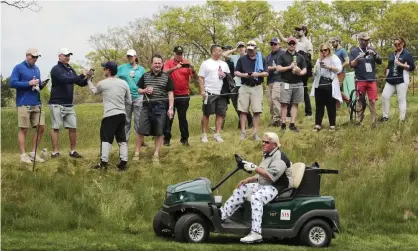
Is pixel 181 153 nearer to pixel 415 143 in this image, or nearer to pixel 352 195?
pixel 352 195

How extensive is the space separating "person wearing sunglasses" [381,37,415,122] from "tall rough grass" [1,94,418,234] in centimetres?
33

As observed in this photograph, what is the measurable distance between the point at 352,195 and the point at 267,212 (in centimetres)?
301

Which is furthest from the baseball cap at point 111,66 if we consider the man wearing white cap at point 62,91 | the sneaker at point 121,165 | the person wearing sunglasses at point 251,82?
the person wearing sunglasses at point 251,82

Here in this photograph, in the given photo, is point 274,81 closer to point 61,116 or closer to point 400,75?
point 400,75

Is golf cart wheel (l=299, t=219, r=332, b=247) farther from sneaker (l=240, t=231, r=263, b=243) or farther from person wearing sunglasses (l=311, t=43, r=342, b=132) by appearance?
person wearing sunglasses (l=311, t=43, r=342, b=132)

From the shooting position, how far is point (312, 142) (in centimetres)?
1327

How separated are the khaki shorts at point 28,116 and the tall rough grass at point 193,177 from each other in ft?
2.35

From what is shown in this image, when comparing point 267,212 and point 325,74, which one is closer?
point 267,212

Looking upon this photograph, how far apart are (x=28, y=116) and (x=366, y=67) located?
724cm

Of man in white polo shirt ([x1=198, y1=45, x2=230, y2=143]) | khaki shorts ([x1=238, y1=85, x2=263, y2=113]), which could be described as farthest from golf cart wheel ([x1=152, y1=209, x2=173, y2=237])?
khaki shorts ([x1=238, y1=85, x2=263, y2=113])

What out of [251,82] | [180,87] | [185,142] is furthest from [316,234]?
[180,87]

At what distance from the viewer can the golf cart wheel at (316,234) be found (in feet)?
28.5

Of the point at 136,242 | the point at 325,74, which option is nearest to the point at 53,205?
the point at 136,242

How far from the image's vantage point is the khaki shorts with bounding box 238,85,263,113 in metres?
13.6
